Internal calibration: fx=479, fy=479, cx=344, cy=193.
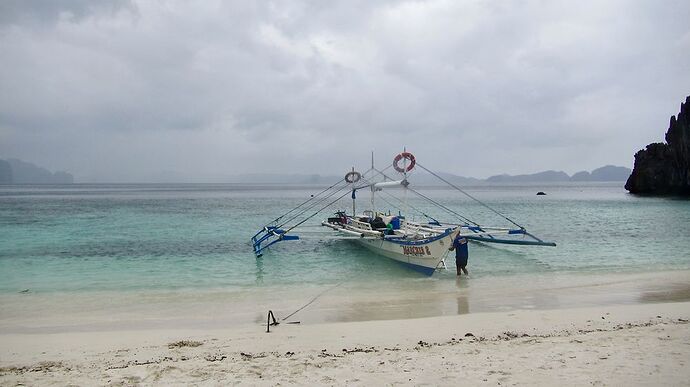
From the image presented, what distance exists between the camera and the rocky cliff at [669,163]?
7700 cm

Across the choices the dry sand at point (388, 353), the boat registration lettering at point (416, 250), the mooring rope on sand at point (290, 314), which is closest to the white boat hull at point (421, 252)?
the boat registration lettering at point (416, 250)

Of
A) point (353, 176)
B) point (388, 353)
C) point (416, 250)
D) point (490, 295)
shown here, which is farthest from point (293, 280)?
point (353, 176)

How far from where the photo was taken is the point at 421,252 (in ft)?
54.7

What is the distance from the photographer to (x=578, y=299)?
41.0ft

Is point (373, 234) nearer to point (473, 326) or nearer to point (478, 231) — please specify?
point (478, 231)

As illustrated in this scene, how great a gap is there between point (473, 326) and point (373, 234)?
11.2 metres

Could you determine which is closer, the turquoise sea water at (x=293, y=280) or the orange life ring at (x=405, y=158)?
the turquoise sea water at (x=293, y=280)

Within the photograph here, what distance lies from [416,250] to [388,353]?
964 cm

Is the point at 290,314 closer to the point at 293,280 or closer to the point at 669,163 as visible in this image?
the point at 293,280

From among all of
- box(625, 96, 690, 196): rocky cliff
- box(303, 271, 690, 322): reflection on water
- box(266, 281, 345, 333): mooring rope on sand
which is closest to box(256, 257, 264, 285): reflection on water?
box(266, 281, 345, 333): mooring rope on sand

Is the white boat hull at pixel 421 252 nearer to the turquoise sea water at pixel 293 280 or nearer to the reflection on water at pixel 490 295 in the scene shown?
the turquoise sea water at pixel 293 280

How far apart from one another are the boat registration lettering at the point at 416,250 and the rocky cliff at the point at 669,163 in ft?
257

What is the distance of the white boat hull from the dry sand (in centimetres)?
539

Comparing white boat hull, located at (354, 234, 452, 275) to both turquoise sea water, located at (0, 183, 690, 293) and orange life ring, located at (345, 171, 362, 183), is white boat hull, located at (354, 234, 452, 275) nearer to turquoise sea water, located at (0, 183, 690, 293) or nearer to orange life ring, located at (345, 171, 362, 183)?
turquoise sea water, located at (0, 183, 690, 293)
